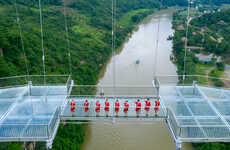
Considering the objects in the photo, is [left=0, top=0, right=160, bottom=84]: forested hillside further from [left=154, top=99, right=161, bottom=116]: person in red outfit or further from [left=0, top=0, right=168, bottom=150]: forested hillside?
[left=154, top=99, right=161, bottom=116]: person in red outfit

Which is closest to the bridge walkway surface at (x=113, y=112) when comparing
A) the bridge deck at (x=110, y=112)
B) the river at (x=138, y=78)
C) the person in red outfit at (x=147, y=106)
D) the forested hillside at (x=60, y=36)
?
the bridge deck at (x=110, y=112)

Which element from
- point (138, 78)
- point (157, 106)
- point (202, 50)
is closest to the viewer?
point (157, 106)

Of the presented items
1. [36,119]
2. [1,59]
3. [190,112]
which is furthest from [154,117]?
[1,59]

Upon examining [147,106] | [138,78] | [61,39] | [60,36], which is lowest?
[138,78]

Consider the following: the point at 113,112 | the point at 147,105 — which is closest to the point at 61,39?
the point at 113,112

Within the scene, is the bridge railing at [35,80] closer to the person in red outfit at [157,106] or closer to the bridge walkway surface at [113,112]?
the bridge walkway surface at [113,112]

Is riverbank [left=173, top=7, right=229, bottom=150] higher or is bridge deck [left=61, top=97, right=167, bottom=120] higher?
riverbank [left=173, top=7, right=229, bottom=150]

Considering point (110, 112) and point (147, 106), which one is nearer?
point (147, 106)

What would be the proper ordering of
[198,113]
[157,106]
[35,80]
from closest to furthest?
1. [198,113]
2. [157,106]
3. [35,80]

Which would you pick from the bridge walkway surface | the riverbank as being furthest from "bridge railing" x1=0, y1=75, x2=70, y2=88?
the riverbank

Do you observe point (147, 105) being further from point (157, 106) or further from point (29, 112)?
point (29, 112)
